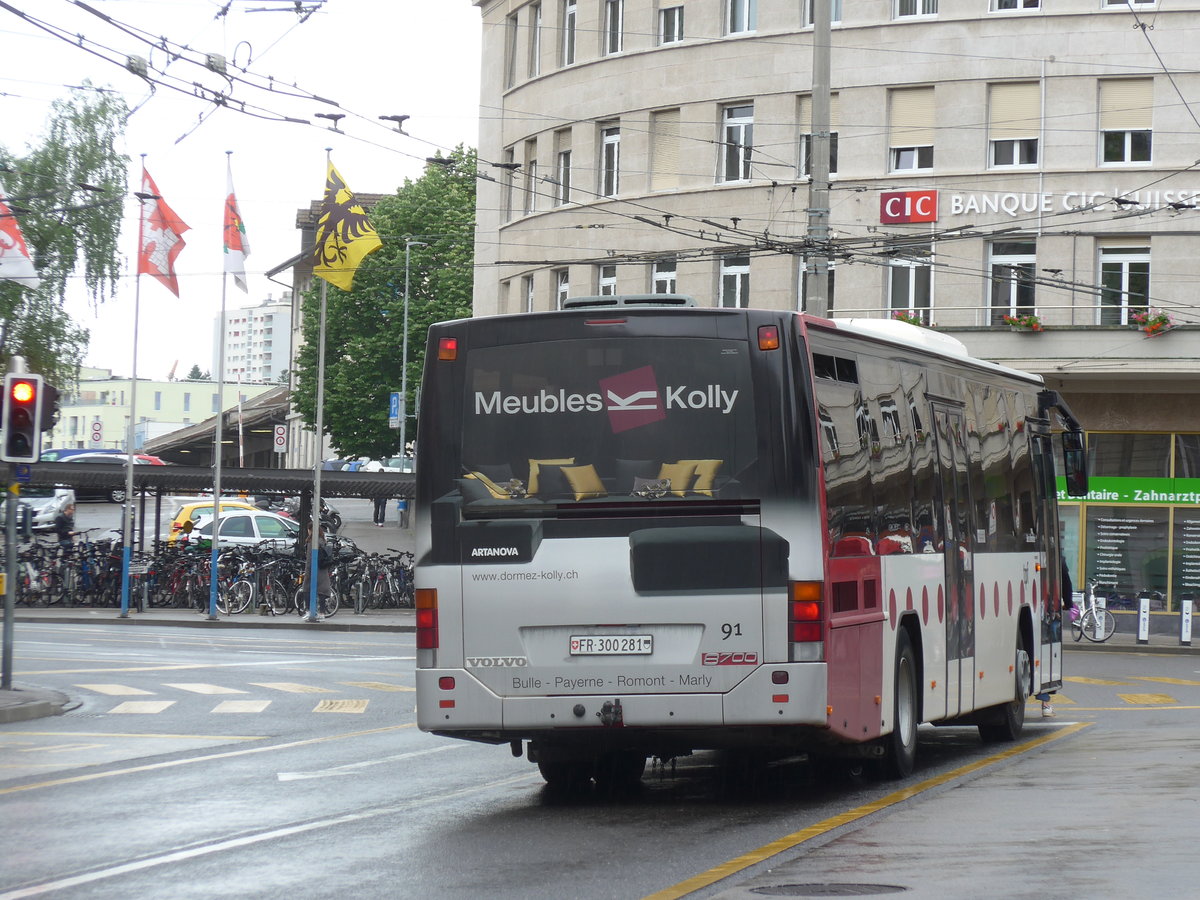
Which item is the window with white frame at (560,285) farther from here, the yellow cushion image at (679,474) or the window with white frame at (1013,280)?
the yellow cushion image at (679,474)

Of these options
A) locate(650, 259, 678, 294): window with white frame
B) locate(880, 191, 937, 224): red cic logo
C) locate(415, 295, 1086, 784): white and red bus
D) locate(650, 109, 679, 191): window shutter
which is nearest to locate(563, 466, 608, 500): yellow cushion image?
→ locate(415, 295, 1086, 784): white and red bus

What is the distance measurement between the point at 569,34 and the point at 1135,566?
1695 cm

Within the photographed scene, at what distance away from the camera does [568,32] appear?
138 ft

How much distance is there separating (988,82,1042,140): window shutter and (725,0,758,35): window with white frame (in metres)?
5.49

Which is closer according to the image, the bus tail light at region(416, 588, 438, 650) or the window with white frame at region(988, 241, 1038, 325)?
the bus tail light at region(416, 588, 438, 650)

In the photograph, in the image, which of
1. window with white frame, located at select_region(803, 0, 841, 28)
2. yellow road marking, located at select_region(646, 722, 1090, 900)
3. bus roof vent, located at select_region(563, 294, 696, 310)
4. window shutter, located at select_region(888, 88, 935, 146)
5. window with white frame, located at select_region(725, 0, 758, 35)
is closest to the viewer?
yellow road marking, located at select_region(646, 722, 1090, 900)

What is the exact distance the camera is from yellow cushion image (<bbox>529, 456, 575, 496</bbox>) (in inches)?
421

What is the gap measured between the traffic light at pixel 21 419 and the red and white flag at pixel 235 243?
16.7 meters

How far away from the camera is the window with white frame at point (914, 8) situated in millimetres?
36750

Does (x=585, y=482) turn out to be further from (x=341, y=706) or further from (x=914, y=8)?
(x=914, y=8)

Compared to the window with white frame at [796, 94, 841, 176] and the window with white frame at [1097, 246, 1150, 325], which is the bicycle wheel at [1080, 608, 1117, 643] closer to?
the window with white frame at [1097, 246, 1150, 325]

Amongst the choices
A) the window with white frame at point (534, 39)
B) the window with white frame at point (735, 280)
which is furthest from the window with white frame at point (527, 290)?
the window with white frame at point (735, 280)

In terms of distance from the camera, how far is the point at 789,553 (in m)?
10.4

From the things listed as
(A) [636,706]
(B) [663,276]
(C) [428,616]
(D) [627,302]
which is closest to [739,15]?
(B) [663,276]
